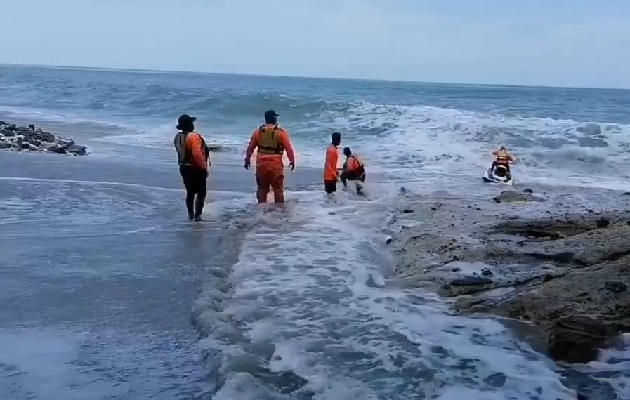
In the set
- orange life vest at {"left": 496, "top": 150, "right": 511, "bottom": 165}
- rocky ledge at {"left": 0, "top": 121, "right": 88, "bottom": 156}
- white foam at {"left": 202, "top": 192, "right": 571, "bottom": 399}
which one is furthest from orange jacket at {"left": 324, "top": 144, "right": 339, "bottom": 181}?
rocky ledge at {"left": 0, "top": 121, "right": 88, "bottom": 156}

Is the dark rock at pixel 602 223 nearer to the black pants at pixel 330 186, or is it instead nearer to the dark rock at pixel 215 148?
the black pants at pixel 330 186

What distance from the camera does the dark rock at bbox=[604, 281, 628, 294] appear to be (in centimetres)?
568

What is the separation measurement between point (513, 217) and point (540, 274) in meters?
3.39

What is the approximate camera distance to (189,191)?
1012cm

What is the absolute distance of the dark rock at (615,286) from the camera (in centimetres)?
568

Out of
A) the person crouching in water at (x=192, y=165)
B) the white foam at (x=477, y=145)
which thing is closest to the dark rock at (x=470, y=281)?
the person crouching in water at (x=192, y=165)

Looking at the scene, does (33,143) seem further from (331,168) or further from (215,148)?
(331,168)

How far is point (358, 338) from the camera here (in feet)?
16.8

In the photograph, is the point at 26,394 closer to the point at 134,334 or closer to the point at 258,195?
the point at 134,334

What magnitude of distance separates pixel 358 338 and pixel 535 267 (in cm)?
254

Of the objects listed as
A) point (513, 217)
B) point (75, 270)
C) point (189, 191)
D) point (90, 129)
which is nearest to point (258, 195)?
point (189, 191)

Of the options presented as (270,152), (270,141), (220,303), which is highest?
(270,141)

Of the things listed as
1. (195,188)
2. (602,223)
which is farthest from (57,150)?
(602,223)

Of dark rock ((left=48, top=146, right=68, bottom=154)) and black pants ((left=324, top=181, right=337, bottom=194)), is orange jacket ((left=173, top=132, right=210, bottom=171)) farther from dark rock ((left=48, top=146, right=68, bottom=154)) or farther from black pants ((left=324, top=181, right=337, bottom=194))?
dark rock ((left=48, top=146, right=68, bottom=154))
